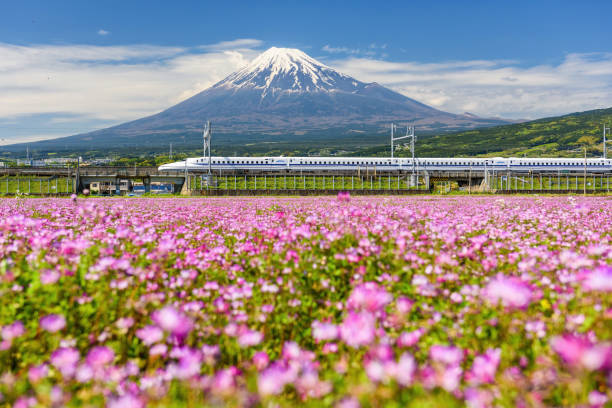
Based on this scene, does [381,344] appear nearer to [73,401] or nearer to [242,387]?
[242,387]

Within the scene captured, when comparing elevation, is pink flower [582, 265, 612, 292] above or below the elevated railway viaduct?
below

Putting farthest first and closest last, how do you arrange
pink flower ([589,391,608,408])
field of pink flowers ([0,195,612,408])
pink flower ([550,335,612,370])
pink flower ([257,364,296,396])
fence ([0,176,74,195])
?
fence ([0,176,74,195]) → field of pink flowers ([0,195,612,408]) → pink flower ([589,391,608,408]) → pink flower ([257,364,296,396]) → pink flower ([550,335,612,370])

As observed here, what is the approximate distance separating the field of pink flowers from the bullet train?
176 ft

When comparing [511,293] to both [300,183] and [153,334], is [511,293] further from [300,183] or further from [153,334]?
[300,183]

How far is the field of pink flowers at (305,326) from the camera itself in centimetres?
181

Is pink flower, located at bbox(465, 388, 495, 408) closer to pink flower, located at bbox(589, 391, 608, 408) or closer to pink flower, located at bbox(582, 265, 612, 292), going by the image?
pink flower, located at bbox(589, 391, 608, 408)

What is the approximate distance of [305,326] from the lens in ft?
11.8

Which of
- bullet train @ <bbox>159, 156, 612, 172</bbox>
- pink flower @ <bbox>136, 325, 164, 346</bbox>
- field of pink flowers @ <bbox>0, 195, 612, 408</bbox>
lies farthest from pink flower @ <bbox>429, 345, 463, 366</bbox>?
bullet train @ <bbox>159, 156, 612, 172</bbox>

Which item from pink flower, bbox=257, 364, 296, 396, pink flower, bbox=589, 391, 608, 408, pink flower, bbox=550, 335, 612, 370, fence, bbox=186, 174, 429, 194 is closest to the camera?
pink flower, bbox=550, 335, 612, 370

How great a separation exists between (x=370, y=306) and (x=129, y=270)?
80.0 inches

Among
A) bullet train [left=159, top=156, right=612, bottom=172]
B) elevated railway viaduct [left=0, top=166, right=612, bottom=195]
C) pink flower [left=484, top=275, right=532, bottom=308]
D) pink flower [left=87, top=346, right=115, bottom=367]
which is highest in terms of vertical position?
bullet train [left=159, top=156, right=612, bottom=172]

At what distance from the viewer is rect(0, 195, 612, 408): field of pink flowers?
1811 mm

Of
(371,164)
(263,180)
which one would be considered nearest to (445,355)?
(263,180)

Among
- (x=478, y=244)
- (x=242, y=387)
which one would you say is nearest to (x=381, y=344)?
(x=242, y=387)
